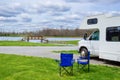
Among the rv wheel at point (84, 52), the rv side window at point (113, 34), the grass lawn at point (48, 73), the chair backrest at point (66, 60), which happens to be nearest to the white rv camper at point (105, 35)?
the rv side window at point (113, 34)

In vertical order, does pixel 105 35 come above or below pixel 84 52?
above

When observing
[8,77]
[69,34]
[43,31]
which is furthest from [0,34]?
[8,77]

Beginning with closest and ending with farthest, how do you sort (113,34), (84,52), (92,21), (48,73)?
(48,73)
(113,34)
(92,21)
(84,52)

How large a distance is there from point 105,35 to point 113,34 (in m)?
0.61

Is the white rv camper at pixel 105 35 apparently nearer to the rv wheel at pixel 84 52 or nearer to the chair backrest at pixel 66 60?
the rv wheel at pixel 84 52

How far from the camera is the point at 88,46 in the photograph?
16.6 meters

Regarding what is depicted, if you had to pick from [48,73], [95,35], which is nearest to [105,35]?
[95,35]

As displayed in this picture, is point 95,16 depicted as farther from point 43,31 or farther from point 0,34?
point 0,34

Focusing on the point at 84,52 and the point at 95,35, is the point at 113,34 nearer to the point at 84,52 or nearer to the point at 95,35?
the point at 95,35

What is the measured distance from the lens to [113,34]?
13.9 meters

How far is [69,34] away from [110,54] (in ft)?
173

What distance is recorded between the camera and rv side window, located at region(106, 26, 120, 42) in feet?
44.5

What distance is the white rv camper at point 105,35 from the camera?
13516 millimetres

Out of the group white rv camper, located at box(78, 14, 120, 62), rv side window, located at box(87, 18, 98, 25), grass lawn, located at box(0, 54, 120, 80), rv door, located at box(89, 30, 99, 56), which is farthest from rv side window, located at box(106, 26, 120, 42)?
grass lawn, located at box(0, 54, 120, 80)
